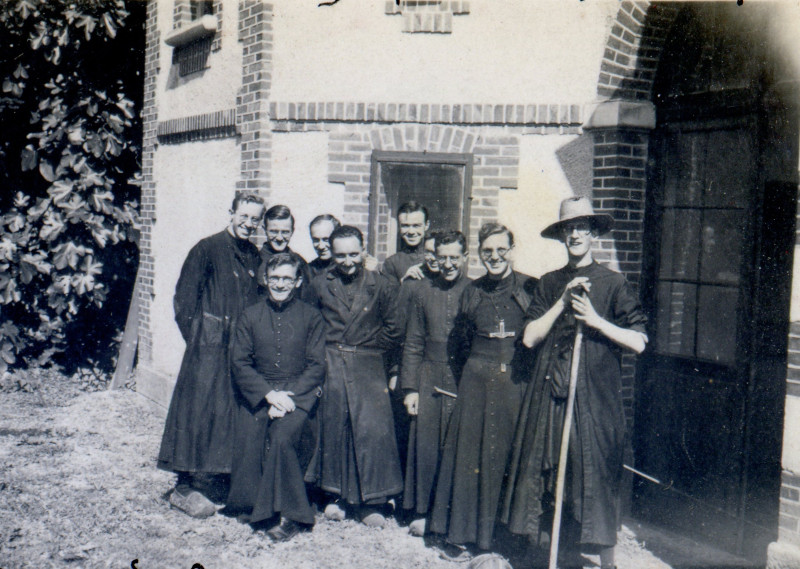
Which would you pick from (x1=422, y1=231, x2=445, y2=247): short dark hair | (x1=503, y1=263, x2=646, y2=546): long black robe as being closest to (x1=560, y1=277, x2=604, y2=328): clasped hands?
(x1=503, y1=263, x2=646, y2=546): long black robe

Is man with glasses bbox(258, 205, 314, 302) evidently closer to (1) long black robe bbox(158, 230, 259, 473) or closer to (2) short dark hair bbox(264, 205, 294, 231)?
(2) short dark hair bbox(264, 205, 294, 231)

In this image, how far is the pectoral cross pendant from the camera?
4281 mm

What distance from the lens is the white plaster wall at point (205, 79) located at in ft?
21.6

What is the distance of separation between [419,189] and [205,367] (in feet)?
7.01

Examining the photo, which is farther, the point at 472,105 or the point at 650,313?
the point at 472,105

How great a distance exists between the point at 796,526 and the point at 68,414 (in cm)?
647

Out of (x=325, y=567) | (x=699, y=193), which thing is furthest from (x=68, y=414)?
(x=699, y=193)

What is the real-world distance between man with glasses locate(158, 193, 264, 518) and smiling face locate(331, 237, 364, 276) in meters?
0.66

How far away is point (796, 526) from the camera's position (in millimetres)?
3682

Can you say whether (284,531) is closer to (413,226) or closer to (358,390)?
(358,390)

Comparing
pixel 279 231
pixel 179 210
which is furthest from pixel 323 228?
pixel 179 210

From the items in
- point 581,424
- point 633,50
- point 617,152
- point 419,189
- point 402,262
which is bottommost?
point 581,424

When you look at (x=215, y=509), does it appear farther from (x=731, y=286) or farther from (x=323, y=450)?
(x=731, y=286)

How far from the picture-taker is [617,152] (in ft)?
17.4
